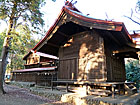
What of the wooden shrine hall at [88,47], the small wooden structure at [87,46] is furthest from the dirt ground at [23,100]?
the small wooden structure at [87,46]

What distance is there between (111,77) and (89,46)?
2635 mm

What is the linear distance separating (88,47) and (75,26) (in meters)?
2.39

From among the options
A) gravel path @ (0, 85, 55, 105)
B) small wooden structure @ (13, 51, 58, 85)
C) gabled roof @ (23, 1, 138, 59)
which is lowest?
gravel path @ (0, 85, 55, 105)

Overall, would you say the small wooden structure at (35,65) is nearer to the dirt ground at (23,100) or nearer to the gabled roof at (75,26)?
the dirt ground at (23,100)

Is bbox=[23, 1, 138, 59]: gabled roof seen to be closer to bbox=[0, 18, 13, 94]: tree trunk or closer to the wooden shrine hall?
the wooden shrine hall

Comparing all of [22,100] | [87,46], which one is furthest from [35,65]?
[87,46]

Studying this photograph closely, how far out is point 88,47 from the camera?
800 cm

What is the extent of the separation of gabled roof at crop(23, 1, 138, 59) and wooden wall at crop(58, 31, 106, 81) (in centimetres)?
73

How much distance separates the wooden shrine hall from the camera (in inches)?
263

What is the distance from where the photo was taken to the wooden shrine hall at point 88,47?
6.68m

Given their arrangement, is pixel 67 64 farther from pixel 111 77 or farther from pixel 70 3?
pixel 70 3

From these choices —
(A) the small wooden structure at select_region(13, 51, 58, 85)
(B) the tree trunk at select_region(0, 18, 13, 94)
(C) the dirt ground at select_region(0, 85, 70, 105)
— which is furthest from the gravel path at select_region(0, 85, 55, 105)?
(A) the small wooden structure at select_region(13, 51, 58, 85)

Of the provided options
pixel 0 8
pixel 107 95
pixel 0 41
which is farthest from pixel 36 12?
pixel 0 41

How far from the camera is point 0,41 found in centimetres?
2575
